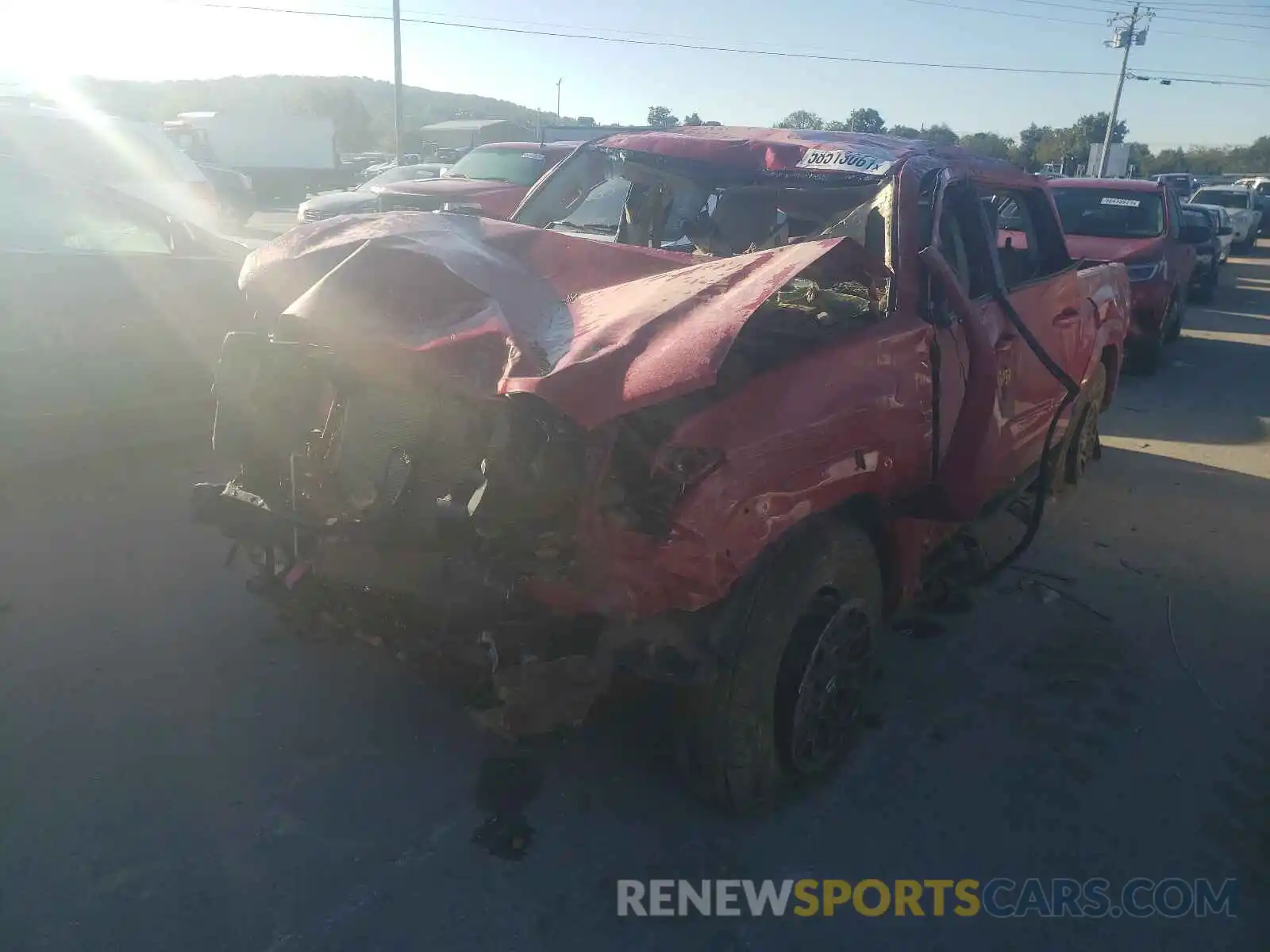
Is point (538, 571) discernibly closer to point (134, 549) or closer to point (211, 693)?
point (211, 693)

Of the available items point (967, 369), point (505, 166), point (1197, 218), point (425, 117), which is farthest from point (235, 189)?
point (425, 117)

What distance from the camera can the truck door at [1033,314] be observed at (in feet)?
13.3

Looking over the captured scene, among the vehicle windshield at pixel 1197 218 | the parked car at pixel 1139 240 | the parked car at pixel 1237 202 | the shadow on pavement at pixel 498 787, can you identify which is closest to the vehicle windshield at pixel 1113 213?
the parked car at pixel 1139 240

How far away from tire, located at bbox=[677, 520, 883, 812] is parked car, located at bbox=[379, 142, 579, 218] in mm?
7546

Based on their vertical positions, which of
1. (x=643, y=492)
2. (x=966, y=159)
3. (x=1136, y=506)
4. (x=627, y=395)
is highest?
(x=966, y=159)

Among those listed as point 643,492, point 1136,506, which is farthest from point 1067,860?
point 1136,506

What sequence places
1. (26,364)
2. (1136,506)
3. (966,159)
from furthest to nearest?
(1136,506) → (26,364) → (966,159)

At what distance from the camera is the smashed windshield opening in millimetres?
3814

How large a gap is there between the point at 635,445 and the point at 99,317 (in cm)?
410

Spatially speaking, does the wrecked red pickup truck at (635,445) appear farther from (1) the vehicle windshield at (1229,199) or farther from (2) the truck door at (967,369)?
(1) the vehicle windshield at (1229,199)

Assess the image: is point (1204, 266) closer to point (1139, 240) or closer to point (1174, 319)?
point (1174, 319)

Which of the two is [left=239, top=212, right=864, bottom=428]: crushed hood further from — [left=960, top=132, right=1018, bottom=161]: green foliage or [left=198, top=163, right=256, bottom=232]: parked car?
[left=960, top=132, right=1018, bottom=161]: green foliage

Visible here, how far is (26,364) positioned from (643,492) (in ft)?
13.4

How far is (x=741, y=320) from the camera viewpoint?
8.30 ft
